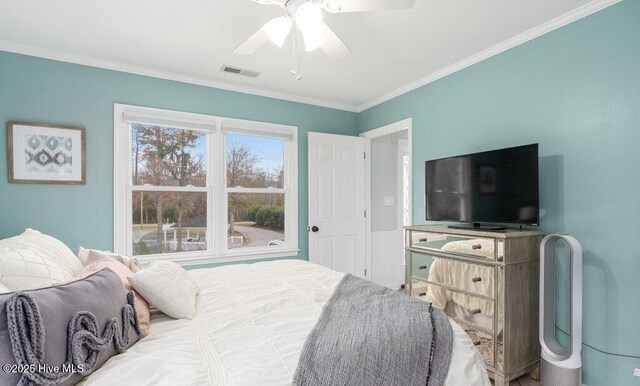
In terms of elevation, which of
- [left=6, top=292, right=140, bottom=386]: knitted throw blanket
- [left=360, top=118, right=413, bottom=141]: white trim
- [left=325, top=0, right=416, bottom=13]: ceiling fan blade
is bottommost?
[left=6, top=292, right=140, bottom=386]: knitted throw blanket

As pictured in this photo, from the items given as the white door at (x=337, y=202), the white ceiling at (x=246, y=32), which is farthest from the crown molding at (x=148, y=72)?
the white door at (x=337, y=202)

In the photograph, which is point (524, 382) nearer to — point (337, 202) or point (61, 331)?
point (337, 202)

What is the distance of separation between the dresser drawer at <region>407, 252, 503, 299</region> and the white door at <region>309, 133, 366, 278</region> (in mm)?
1267

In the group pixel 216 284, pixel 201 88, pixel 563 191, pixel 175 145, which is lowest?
pixel 216 284

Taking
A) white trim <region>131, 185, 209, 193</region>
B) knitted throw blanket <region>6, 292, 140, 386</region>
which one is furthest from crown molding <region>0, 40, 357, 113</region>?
knitted throw blanket <region>6, 292, 140, 386</region>

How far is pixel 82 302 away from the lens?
1018mm

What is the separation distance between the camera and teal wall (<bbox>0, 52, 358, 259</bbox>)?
2535 mm

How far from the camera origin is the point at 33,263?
51.4 inches

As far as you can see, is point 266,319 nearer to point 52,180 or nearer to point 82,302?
point 82,302

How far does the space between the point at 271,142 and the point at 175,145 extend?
1076mm

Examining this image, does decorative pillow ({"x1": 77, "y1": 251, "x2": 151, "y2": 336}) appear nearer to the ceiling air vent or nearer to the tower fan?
the ceiling air vent

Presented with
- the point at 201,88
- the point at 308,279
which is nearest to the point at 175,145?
the point at 201,88

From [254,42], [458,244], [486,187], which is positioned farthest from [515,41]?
[254,42]

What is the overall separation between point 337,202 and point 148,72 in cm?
249
